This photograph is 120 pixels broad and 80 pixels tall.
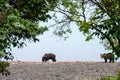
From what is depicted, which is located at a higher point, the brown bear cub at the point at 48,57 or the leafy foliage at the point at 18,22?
the brown bear cub at the point at 48,57

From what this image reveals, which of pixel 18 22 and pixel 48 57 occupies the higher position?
pixel 48 57

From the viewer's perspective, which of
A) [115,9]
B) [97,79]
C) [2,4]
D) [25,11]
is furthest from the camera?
[97,79]

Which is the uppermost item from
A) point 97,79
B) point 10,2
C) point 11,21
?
point 10,2

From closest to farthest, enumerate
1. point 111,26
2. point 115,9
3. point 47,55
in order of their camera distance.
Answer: point 111,26, point 115,9, point 47,55

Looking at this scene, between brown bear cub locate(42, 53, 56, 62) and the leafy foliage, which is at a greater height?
brown bear cub locate(42, 53, 56, 62)

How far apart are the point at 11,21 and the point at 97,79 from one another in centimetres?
882

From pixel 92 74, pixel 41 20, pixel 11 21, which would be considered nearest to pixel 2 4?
pixel 11 21

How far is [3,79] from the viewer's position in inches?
705

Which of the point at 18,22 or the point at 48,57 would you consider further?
the point at 48,57

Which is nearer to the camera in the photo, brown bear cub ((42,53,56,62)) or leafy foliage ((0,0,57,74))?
leafy foliage ((0,0,57,74))

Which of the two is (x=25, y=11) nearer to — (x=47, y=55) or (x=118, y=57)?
(x=118, y=57)

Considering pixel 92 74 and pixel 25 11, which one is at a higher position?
pixel 25 11

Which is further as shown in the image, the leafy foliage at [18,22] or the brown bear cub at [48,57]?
the brown bear cub at [48,57]

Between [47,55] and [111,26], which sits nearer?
[111,26]
